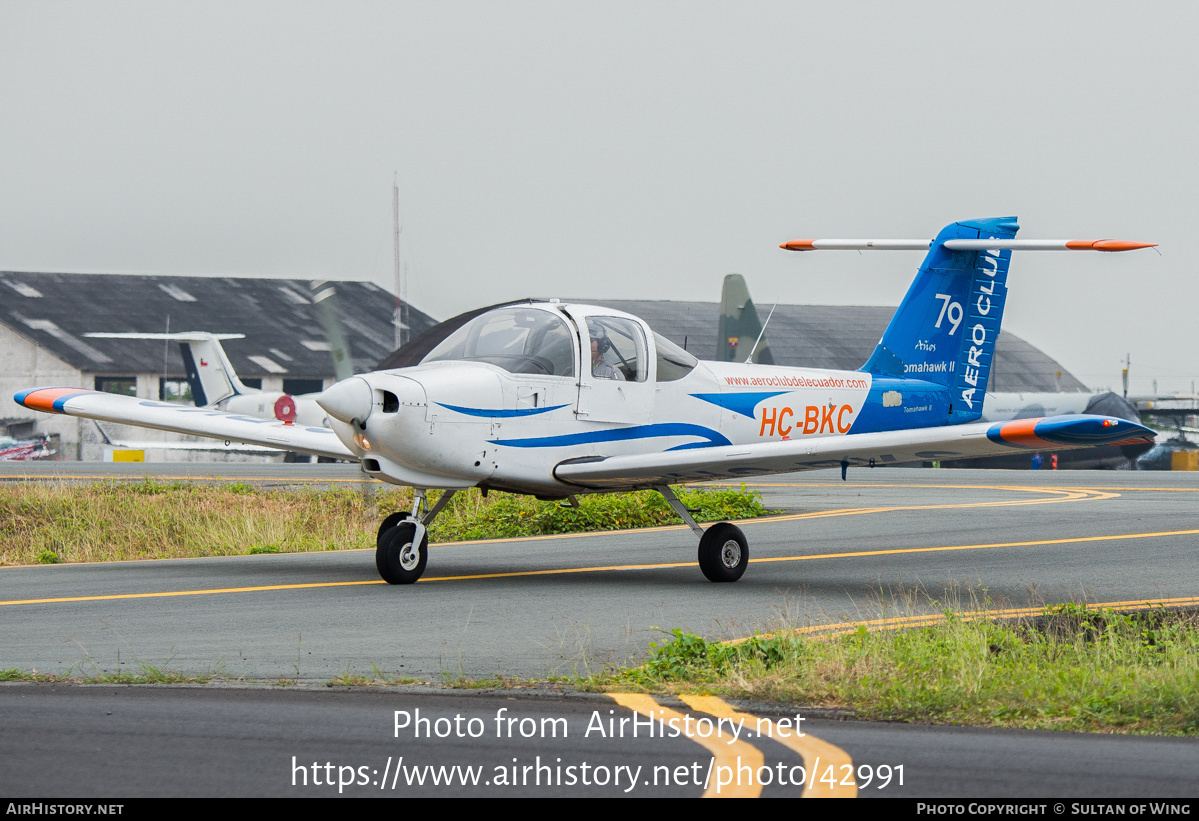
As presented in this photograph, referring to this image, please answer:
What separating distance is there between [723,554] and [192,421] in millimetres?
5973

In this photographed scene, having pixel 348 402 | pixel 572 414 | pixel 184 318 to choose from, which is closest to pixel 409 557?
pixel 348 402

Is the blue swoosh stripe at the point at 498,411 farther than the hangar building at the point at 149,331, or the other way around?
the hangar building at the point at 149,331

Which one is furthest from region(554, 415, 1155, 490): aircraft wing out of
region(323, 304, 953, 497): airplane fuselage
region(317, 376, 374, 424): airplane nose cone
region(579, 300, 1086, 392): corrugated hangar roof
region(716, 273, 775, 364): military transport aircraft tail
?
region(579, 300, 1086, 392): corrugated hangar roof

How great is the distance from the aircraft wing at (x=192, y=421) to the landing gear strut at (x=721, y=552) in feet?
11.9

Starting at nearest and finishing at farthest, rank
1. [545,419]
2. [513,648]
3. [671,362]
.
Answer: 1. [513,648]
2. [545,419]
3. [671,362]

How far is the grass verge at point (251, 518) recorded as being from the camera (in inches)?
740

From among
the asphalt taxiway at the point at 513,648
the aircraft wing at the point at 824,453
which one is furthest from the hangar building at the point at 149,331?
the aircraft wing at the point at 824,453

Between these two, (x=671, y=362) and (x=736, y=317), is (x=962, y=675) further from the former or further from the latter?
(x=736, y=317)

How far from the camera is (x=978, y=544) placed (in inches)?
645

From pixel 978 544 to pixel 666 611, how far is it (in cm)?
710

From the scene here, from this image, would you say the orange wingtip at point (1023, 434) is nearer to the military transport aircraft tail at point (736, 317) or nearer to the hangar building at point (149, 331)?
the military transport aircraft tail at point (736, 317)

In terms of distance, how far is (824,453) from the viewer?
1199cm

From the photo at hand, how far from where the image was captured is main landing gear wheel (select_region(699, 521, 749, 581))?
41.4ft
